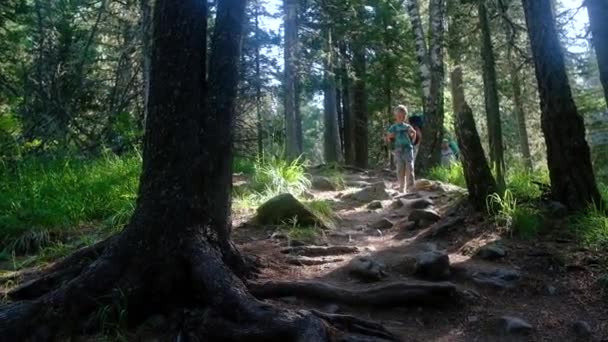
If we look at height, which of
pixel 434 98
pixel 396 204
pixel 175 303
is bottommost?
pixel 175 303

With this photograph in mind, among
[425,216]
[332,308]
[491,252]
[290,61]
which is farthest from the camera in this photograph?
[290,61]

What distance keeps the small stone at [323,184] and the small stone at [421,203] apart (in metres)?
2.68

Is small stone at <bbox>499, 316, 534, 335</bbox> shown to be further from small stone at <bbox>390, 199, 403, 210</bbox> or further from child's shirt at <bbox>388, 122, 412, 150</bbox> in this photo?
child's shirt at <bbox>388, 122, 412, 150</bbox>

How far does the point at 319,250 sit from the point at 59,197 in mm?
4048

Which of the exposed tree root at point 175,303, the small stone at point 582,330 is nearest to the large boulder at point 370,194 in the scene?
the small stone at point 582,330

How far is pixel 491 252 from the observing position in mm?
5367

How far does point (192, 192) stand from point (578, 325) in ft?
11.5

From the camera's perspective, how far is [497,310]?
439 centimetres

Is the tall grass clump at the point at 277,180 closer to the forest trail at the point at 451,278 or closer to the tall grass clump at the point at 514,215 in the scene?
the forest trail at the point at 451,278

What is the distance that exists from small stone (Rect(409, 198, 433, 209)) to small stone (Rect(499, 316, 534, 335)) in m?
3.86

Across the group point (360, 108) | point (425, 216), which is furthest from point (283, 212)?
point (360, 108)

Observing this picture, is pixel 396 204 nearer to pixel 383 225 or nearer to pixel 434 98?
pixel 383 225

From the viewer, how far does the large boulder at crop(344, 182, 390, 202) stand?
943 centimetres

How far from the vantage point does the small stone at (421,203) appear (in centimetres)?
793
